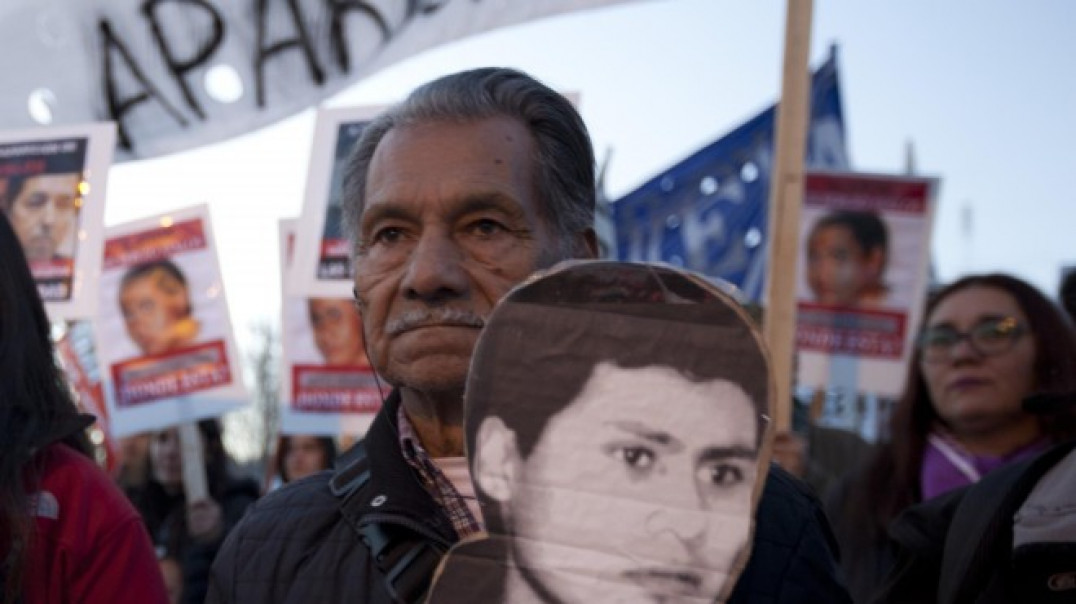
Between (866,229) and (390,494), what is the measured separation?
16.0 ft

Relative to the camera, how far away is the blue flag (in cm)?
675

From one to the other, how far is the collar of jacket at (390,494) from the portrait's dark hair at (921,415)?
81.7 inches

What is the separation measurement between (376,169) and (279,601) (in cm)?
53

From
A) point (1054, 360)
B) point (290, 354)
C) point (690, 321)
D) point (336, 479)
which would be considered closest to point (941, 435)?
point (1054, 360)

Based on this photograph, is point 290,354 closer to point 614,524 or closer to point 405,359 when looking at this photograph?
point 405,359

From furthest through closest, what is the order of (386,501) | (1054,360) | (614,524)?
1. (1054,360)
2. (386,501)
3. (614,524)

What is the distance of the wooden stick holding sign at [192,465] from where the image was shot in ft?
22.4

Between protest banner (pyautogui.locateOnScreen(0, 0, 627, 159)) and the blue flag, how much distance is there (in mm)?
1741

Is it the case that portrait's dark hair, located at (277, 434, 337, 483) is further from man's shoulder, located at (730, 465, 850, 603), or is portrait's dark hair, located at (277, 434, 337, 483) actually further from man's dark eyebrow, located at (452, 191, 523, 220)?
man's shoulder, located at (730, 465, 850, 603)

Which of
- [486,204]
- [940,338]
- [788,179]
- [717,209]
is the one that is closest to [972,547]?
[486,204]

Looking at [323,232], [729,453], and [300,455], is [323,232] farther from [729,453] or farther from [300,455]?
[729,453]

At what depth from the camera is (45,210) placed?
5.18 m

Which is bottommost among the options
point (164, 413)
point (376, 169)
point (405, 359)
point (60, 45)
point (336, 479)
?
point (164, 413)

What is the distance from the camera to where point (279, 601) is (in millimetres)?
1830
